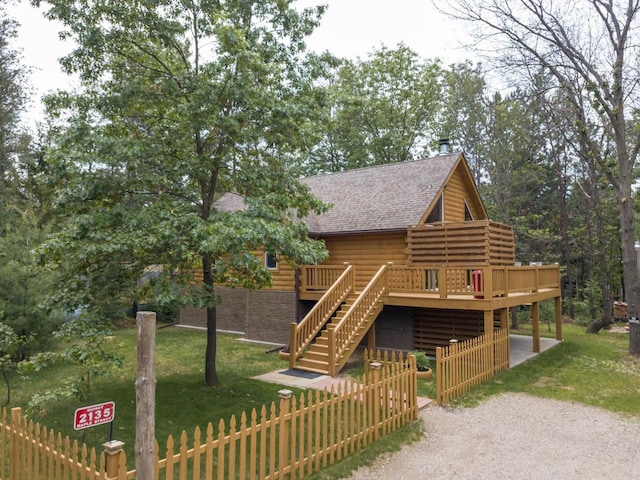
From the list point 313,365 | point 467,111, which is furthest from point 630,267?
point 467,111

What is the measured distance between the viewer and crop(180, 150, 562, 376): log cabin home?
1185cm

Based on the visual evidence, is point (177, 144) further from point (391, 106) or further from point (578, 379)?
point (391, 106)

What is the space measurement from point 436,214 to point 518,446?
32.3 ft

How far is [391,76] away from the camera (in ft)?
107

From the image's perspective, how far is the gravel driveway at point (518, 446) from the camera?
5.88m

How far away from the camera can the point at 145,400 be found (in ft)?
12.5

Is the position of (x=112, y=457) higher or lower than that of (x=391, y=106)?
lower

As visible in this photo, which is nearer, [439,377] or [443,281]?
[439,377]

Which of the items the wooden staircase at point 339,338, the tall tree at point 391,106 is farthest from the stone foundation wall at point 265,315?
the tall tree at point 391,106

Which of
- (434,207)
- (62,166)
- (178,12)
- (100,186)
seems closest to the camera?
(62,166)

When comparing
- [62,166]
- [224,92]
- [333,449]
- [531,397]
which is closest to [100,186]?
[62,166]

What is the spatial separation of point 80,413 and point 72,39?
25.9 feet

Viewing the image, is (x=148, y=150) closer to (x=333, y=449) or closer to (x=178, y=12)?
(x=178, y=12)

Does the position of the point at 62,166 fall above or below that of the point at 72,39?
below
